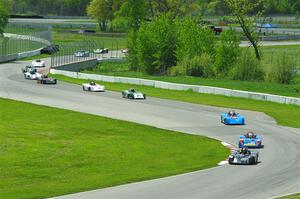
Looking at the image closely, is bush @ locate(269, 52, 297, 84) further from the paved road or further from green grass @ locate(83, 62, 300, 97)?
the paved road

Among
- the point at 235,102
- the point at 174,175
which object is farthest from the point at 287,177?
the point at 235,102

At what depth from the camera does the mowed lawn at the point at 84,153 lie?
32719 mm

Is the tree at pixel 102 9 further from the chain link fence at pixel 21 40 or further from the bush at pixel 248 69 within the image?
the bush at pixel 248 69

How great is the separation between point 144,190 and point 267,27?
146218 millimetres

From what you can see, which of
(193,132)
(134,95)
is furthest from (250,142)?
(134,95)

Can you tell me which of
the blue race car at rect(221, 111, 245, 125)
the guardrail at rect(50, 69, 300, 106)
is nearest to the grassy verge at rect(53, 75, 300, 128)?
the guardrail at rect(50, 69, 300, 106)

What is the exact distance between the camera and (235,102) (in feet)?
212

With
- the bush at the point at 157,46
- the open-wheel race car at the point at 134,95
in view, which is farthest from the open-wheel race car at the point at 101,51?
the open-wheel race car at the point at 134,95

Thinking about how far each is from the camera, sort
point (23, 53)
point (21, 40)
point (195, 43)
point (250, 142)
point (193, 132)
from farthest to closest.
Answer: point (21, 40)
point (23, 53)
point (195, 43)
point (193, 132)
point (250, 142)

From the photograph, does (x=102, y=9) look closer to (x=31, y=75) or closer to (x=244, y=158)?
(x=31, y=75)

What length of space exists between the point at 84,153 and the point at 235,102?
26.6 meters

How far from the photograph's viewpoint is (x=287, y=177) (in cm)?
3338

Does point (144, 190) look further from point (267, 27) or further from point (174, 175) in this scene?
point (267, 27)

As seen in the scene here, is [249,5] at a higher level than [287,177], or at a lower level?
higher
